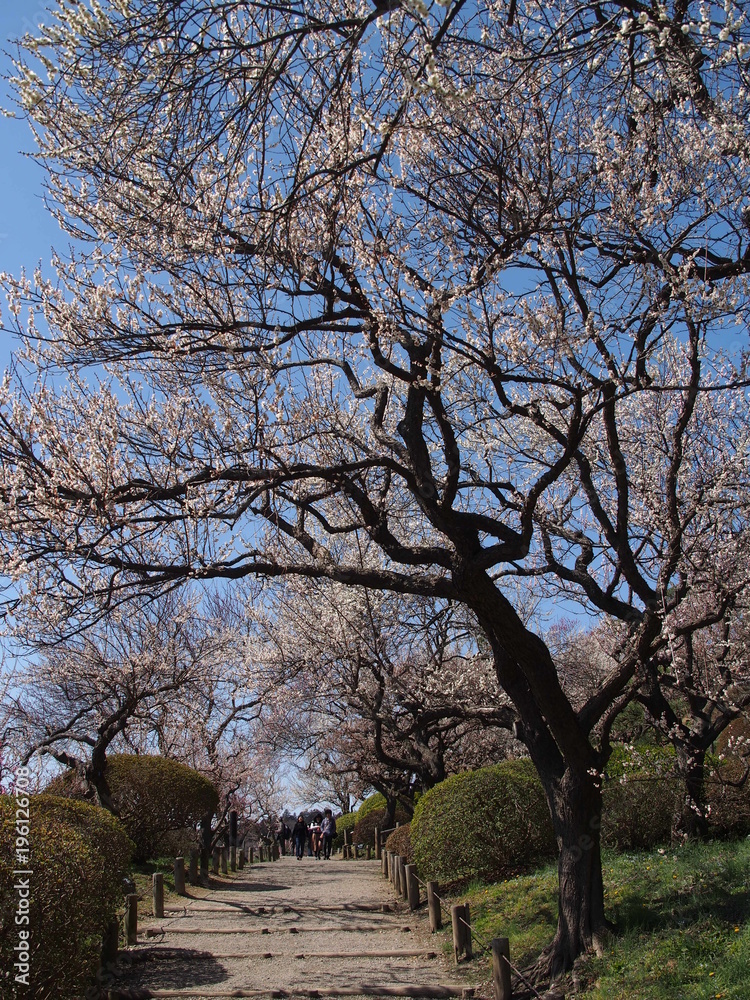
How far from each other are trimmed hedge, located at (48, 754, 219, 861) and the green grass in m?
7.08

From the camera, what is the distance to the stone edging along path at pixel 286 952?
6242 mm

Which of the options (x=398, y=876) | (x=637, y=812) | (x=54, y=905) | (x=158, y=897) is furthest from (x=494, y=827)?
(x=54, y=905)

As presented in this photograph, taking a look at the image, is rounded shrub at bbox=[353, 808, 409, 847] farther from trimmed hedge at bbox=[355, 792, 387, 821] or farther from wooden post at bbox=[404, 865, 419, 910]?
wooden post at bbox=[404, 865, 419, 910]

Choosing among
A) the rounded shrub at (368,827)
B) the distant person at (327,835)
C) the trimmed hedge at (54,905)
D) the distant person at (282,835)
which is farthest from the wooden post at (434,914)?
the distant person at (282,835)

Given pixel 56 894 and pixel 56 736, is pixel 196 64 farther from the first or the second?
pixel 56 736

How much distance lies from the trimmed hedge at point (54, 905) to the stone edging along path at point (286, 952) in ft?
3.26

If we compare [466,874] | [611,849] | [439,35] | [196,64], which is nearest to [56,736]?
[466,874]

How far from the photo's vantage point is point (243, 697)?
758 inches

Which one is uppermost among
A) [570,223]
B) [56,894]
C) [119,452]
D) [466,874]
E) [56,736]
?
[570,223]

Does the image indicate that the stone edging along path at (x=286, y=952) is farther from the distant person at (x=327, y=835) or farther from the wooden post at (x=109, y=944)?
the distant person at (x=327, y=835)

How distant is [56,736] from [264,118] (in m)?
9.98

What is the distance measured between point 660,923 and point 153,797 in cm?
1016

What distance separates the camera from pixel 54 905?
4691mm

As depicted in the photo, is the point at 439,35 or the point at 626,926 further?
the point at 626,926
